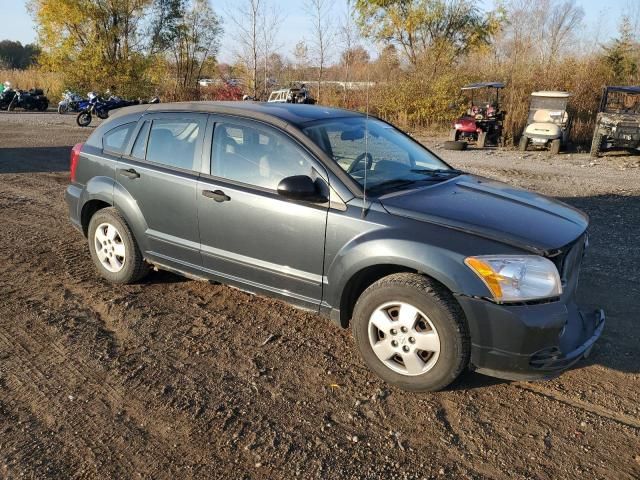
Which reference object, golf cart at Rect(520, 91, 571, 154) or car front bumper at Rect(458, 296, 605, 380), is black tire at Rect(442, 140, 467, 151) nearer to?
golf cart at Rect(520, 91, 571, 154)

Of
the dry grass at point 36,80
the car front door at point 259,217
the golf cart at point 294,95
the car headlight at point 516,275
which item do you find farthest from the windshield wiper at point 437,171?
the dry grass at point 36,80

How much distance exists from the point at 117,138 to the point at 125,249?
1039 mm

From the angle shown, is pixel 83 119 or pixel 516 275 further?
pixel 83 119

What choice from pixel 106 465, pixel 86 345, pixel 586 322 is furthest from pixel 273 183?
pixel 586 322

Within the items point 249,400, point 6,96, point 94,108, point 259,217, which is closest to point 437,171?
point 259,217

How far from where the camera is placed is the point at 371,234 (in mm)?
3355

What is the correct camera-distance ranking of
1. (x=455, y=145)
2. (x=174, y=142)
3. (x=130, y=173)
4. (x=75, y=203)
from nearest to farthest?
1. (x=174, y=142)
2. (x=130, y=173)
3. (x=75, y=203)
4. (x=455, y=145)

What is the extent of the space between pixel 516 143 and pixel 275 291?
53.0 feet

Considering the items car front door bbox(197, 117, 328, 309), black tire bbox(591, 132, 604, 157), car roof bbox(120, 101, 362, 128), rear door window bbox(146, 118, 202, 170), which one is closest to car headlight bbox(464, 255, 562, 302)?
car front door bbox(197, 117, 328, 309)

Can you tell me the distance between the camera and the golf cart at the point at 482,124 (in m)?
16.9

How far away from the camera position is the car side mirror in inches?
139

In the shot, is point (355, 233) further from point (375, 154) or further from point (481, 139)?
point (481, 139)

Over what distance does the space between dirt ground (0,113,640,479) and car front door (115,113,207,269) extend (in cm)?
52

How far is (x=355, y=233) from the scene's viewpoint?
3418 millimetres
